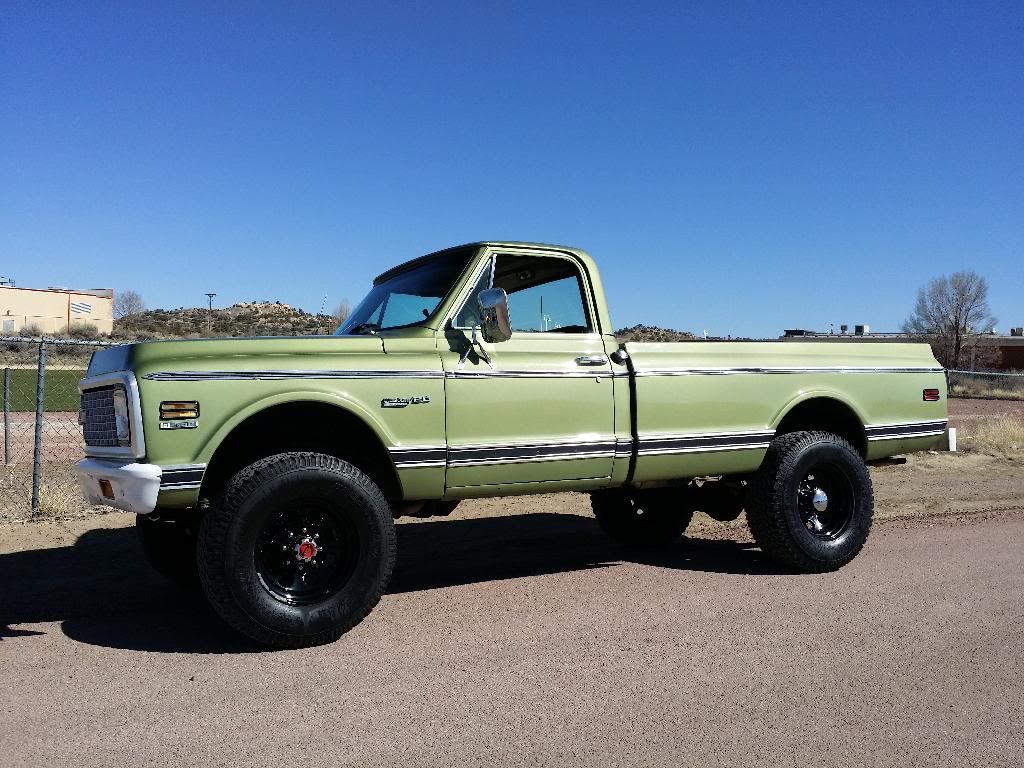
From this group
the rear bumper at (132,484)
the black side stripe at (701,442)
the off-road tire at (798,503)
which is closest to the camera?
the rear bumper at (132,484)

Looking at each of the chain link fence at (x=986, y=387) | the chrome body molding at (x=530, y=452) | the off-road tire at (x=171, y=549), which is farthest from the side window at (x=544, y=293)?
the chain link fence at (x=986, y=387)

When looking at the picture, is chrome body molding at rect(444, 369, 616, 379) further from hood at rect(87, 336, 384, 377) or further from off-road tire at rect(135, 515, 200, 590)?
off-road tire at rect(135, 515, 200, 590)

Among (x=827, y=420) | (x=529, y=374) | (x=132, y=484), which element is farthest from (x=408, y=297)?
(x=827, y=420)

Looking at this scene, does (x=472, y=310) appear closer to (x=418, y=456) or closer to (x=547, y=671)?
(x=418, y=456)

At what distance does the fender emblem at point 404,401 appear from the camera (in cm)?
449

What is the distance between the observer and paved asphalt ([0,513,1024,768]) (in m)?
3.01

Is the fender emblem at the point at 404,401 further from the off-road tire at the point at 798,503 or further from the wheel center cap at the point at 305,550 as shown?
the off-road tire at the point at 798,503

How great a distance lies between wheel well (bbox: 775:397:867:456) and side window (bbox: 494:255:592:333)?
1837 mm

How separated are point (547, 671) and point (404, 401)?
162cm

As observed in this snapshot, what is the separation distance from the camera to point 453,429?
468cm

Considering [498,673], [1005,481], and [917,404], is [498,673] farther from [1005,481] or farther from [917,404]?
[1005,481]

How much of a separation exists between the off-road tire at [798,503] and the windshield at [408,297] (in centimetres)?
256

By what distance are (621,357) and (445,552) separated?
2.20m

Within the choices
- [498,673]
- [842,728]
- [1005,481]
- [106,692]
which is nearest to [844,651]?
[842,728]
